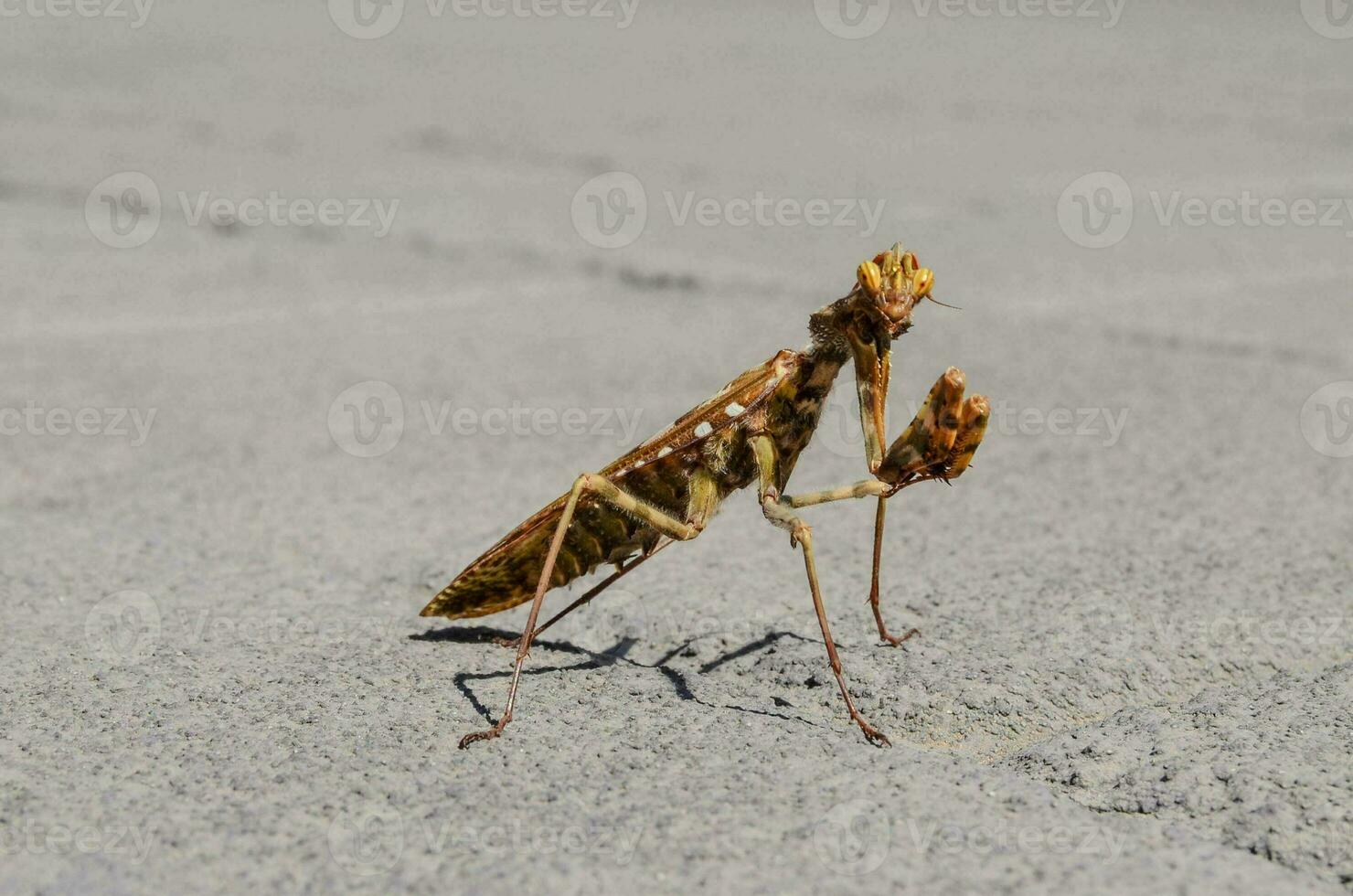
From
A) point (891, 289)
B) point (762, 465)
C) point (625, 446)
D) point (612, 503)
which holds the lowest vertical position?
point (612, 503)

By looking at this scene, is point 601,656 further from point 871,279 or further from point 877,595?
point 871,279

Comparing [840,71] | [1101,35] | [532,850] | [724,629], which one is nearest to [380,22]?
[840,71]

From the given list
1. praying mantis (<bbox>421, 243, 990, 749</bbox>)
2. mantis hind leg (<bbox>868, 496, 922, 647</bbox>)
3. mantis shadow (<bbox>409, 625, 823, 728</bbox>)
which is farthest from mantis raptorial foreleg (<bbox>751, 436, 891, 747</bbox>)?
mantis hind leg (<bbox>868, 496, 922, 647</bbox>)

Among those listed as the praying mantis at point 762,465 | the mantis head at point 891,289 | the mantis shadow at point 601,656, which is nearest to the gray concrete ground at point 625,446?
the mantis shadow at point 601,656

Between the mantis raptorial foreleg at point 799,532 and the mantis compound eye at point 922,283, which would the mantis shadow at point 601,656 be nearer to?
the mantis raptorial foreleg at point 799,532

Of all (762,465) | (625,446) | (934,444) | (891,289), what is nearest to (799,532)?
(762,465)

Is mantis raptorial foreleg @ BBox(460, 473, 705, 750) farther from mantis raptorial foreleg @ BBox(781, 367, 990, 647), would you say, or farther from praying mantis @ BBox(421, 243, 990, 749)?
mantis raptorial foreleg @ BBox(781, 367, 990, 647)
